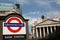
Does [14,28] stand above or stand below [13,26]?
below

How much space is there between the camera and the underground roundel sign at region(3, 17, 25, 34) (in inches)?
3073

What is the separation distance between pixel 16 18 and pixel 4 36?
599cm

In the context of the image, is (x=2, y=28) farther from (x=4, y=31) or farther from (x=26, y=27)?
(x=26, y=27)

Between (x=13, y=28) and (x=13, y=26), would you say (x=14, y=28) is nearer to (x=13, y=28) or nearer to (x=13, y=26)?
(x=13, y=28)

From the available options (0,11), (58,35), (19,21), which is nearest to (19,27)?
(19,21)

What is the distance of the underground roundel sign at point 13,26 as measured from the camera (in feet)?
256

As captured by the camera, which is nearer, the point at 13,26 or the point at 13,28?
the point at 13,28

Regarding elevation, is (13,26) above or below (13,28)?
above

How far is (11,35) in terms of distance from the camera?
78.5 meters

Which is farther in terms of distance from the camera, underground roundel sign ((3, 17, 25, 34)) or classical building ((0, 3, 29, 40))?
classical building ((0, 3, 29, 40))

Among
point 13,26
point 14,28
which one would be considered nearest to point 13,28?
point 14,28

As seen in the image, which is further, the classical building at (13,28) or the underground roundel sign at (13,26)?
the classical building at (13,28)

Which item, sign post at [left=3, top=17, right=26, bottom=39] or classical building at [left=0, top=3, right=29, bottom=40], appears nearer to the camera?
sign post at [left=3, top=17, right=26, bottom=39]

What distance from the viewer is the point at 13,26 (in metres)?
78.1
